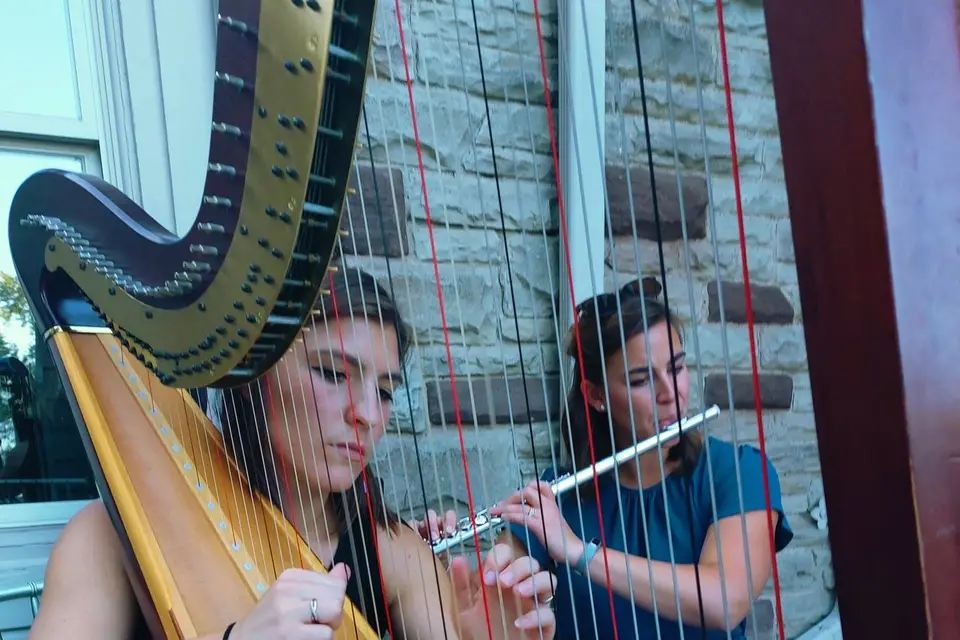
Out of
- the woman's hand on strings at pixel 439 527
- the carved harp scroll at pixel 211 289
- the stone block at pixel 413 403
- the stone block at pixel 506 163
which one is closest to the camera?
the carved harp scroll at pixel 211 289


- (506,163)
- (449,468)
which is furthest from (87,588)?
(506,163)

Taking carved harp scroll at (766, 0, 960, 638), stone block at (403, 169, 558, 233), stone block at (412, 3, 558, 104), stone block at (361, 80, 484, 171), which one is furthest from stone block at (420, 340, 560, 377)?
carved harp scroll at (766, 0, 960, 638)

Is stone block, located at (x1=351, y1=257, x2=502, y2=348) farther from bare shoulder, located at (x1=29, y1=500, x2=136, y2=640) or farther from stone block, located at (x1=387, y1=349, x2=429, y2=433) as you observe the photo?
bare shoulder, located at (x1=29, y1=500, x2=136, y2=640)

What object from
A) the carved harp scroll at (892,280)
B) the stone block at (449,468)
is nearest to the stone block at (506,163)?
the stone block at (449,468)

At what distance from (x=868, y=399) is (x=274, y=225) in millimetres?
462

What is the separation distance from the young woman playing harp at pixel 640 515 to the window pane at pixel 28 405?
0.63 meters

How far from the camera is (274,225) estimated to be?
24.1 inches

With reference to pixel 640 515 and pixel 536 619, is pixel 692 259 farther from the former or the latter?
pixel 536 619

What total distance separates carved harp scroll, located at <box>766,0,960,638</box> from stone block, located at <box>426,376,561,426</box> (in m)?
1.06

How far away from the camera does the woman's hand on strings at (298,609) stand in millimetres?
642

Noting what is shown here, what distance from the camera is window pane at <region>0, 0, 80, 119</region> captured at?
4.05 ft

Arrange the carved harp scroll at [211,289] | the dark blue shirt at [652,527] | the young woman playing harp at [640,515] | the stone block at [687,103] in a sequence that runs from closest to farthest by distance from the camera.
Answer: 1. the carved harp scroll at [211,289]
2. the stone block at [687,103]
3. the young woman playing harp at [640,515]
4. the dark blue shirt at [652,527]

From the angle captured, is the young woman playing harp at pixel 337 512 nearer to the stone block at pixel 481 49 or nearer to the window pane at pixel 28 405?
the window pane at pixel 28 405

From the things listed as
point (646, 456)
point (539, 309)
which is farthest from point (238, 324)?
point (539, 309)
